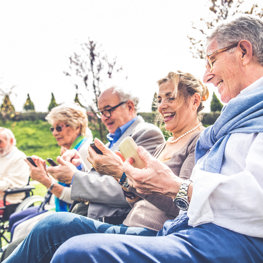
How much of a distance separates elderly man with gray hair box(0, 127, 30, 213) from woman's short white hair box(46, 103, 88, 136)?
4.35ft

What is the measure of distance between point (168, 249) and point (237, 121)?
65 centimetres

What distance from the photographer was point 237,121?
4.10 feet

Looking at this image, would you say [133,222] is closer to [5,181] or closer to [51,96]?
[5,181]

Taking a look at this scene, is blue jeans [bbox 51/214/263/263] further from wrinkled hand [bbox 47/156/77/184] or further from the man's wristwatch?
wrinkled hand [bbox 47/156/77/184]

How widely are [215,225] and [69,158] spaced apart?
2108 millimetres

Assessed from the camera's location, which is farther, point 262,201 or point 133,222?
point 133,222

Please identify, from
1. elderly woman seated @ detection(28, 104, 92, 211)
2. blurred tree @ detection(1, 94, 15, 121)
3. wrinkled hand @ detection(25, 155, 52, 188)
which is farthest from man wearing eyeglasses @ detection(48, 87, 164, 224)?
blurred tree @ detection(1, 94, 15, 121)

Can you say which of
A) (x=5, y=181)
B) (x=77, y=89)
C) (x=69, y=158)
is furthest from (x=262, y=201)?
(x=77, y=89)

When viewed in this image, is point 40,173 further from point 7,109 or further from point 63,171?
point 7,109

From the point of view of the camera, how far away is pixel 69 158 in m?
2.94

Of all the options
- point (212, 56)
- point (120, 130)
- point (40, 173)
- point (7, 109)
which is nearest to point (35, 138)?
point (7, 109)

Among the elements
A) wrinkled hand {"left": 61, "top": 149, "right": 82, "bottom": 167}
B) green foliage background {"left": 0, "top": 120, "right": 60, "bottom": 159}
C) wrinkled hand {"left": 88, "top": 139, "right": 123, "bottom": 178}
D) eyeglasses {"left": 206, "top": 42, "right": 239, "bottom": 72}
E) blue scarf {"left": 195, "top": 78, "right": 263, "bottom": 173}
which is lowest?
green foliage background {"left": 0, "top": 120, "right": 60, "bottom": 159}

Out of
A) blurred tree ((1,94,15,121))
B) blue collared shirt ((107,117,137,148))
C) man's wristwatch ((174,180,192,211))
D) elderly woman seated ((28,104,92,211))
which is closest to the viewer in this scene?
man's wristwatch ((174,180,192,211))

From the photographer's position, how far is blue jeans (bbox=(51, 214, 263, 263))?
101 centimetres
